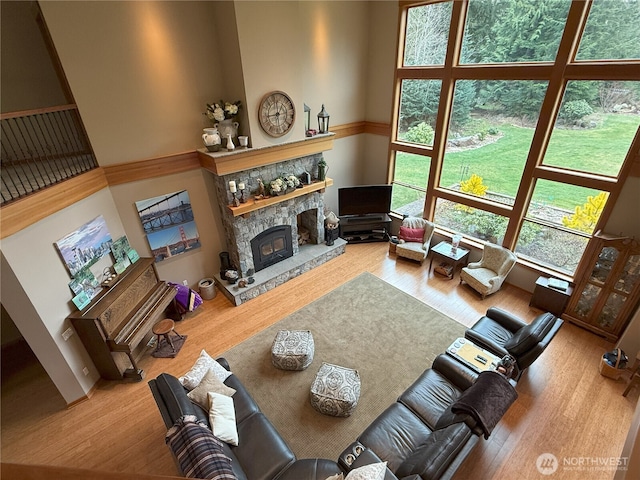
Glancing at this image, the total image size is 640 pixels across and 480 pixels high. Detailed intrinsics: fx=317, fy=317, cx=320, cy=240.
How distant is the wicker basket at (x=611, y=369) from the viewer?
4074 mm

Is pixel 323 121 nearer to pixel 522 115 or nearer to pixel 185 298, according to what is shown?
pixel 522 115

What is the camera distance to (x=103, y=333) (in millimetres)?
3982

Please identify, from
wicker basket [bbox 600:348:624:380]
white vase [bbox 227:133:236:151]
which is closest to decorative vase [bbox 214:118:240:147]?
white vase [bbox 227:133:236:151]

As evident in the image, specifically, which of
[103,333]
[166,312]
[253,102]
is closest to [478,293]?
[253,102]

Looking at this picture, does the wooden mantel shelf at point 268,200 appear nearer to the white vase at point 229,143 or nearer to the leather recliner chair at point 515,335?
the white vase at point 229,143

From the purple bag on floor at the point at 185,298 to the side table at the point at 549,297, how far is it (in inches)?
226

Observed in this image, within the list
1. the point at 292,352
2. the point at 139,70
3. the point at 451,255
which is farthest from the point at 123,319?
the point at 451,255

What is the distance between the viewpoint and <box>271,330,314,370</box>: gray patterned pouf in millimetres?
4289

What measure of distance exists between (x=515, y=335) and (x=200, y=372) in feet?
12.6

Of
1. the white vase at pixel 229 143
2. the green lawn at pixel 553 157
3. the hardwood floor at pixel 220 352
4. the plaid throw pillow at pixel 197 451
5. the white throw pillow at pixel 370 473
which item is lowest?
the hardwood floor at pixel 220 352

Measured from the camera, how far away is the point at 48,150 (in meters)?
4.28

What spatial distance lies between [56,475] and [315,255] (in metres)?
6.23

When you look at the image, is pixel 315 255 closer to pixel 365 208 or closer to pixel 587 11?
pixel 365 208

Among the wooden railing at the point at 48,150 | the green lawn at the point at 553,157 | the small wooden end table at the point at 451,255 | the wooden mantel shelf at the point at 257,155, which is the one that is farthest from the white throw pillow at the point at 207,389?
the green lawn at the point at 553,157
